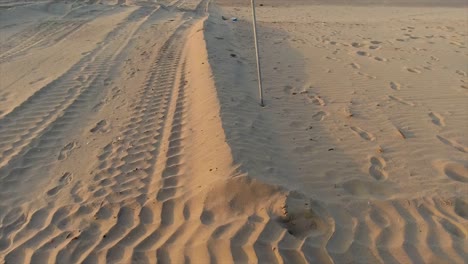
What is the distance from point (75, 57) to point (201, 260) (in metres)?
6.99

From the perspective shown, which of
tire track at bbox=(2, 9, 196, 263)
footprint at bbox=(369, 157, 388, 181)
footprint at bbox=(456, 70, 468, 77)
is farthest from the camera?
footprint at bbox=(456, 70, 468, 77)

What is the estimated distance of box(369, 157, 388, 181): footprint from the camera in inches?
177

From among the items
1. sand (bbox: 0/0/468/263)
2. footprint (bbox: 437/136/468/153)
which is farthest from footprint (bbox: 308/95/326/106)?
footprint (bbox: 437/136/468/153)

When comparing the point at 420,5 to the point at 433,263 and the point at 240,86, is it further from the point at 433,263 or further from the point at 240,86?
the point at 433,263

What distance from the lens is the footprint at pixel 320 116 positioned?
592 cm

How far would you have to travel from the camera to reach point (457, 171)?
15.2ft

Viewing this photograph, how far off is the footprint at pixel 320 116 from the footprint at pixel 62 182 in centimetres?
325

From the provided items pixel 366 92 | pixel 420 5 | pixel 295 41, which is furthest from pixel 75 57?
pixel 420 5

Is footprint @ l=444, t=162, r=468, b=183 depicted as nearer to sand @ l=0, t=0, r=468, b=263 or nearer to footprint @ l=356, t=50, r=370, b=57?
sand @ l=0, t=0, r=468, b=263

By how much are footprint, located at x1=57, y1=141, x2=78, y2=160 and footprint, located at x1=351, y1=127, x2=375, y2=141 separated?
3.53 metres

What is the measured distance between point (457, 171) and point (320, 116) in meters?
1.93

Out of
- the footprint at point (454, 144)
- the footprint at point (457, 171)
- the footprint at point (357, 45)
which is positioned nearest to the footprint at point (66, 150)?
the footprint at point (457, 171)

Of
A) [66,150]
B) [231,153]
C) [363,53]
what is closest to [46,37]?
[66,150]

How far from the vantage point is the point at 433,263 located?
10.9 feet
